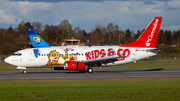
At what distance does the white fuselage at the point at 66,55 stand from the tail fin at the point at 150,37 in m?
0.94

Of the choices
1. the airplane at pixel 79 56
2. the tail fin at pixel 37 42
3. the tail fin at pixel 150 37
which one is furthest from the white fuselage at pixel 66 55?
the tail fin at pixel 37 42

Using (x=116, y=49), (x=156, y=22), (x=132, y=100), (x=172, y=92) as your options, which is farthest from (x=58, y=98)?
(x=156, y=22)

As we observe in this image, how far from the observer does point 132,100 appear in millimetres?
12828

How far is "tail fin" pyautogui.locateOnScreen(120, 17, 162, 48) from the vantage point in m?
33.9

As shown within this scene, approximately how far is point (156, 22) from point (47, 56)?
1716 centimetres

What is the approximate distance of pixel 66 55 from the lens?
31.5m

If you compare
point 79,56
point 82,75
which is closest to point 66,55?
point 79,56

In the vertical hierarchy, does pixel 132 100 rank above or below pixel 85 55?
below

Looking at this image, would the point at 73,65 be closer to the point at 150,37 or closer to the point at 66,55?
the point at 66,55

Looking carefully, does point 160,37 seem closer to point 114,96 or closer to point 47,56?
point 47,56

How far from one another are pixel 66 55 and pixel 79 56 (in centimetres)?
183

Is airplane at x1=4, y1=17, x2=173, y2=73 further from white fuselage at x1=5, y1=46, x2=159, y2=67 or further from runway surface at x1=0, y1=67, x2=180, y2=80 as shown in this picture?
runway surface at x1=0, y1=67, x2=180, y2=80

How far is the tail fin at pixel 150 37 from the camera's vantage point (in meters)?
33.9

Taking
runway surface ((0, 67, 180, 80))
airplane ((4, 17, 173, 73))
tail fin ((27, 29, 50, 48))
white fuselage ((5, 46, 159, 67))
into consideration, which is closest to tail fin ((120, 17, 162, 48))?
airplane ((4, 17, 173, 73))
